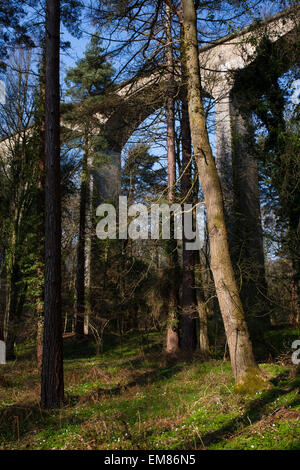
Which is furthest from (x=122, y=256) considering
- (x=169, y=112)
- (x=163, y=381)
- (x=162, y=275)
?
(x=163, y=381)

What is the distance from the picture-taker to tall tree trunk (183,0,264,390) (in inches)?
222

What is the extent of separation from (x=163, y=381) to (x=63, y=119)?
38.8ft

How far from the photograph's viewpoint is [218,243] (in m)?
6.07

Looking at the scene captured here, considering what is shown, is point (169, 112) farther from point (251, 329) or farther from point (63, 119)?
point (251, 329)

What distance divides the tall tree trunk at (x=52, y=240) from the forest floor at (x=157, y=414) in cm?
47

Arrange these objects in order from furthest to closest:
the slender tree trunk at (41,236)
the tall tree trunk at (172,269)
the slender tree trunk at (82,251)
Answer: the slender tree trunk at (82,251)
the tall tree trunk at (172,269)
the slender tree trunk at (41,236)

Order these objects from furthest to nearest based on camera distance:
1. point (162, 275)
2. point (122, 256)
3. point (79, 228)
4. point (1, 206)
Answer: point (79, 228) < point (122, 256) < point (1, 206) < point (162, 275)

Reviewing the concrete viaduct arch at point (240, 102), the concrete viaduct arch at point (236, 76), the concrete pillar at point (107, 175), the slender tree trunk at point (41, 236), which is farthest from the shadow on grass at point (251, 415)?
the concrete pillar at point (107, 175)

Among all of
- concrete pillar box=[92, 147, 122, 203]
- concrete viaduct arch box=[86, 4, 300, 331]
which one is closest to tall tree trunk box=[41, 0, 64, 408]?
concrete viaduct arch box=[86, 4, 300, 331]

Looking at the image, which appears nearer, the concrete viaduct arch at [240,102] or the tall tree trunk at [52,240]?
the tall tree trunk at [52,240]

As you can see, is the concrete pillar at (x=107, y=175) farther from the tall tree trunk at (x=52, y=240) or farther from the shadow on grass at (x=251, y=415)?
the shadow on grass at (x=251, y=415)

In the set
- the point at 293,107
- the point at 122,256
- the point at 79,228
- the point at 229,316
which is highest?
the point at 293,107

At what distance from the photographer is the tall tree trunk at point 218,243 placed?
222 inches

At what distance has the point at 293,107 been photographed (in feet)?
34.3
